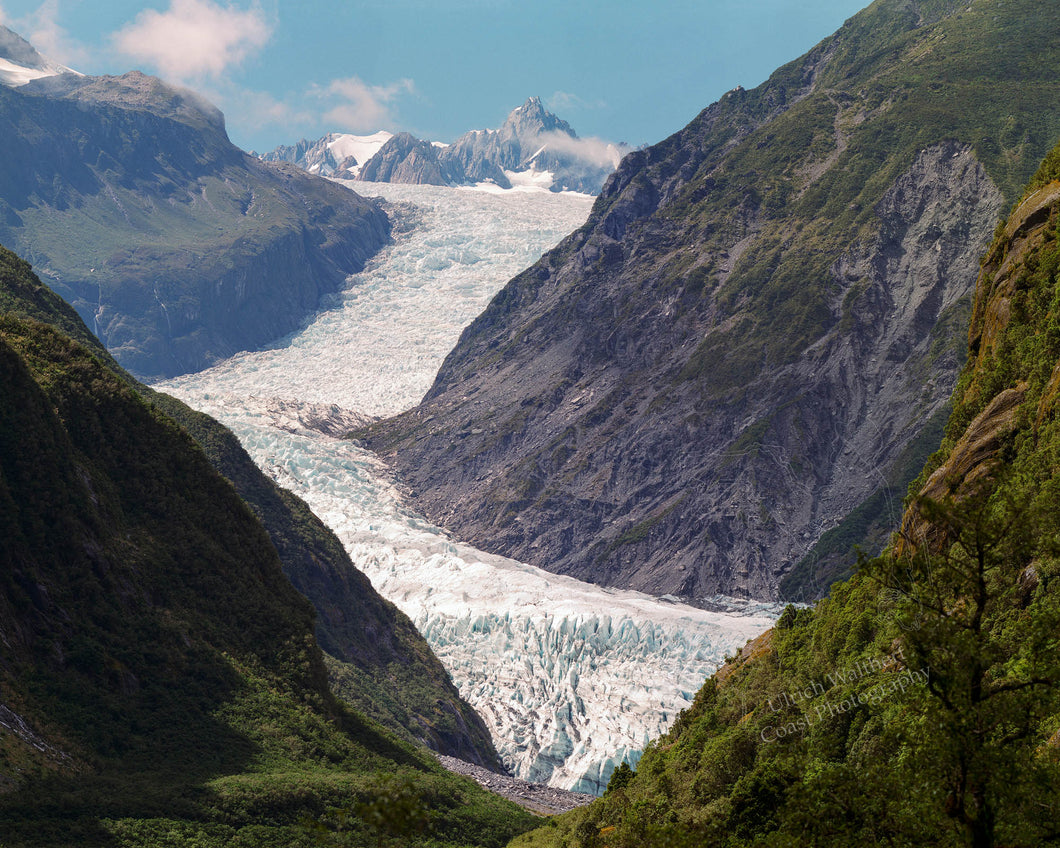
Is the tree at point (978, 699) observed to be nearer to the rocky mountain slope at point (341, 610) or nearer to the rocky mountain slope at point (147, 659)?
the rocky mountain slope at point (147, 659)

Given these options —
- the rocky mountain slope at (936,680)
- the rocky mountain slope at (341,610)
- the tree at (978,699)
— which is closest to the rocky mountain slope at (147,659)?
the rocky mountain slope at (936,680)

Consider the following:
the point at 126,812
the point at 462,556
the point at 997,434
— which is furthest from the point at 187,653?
the point at 462,556

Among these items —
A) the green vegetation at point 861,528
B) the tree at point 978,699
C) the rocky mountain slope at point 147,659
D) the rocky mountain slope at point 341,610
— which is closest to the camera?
the tree at point 978,699

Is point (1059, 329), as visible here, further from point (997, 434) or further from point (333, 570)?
point (333, 570)

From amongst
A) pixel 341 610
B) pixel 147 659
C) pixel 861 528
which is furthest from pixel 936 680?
pixel 861 528

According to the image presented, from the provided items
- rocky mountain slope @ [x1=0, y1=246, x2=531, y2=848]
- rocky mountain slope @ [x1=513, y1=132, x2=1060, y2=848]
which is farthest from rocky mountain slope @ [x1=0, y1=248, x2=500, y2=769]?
rocky mountain slope @ [x1=513, y1=132, x2=1060, y2=848]

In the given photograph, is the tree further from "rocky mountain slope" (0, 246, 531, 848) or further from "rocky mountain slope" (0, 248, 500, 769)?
"rocky mountain slope" (0, 248, 500, 769)

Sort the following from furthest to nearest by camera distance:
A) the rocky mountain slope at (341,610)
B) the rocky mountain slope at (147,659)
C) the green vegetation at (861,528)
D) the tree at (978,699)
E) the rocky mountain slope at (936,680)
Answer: the green vegetation at (861,528), the rocky mountain slope at (341,610), the rocky mountain slope at (147,659), the rocky mountain slope at (936,680), the tree at (978,699)
